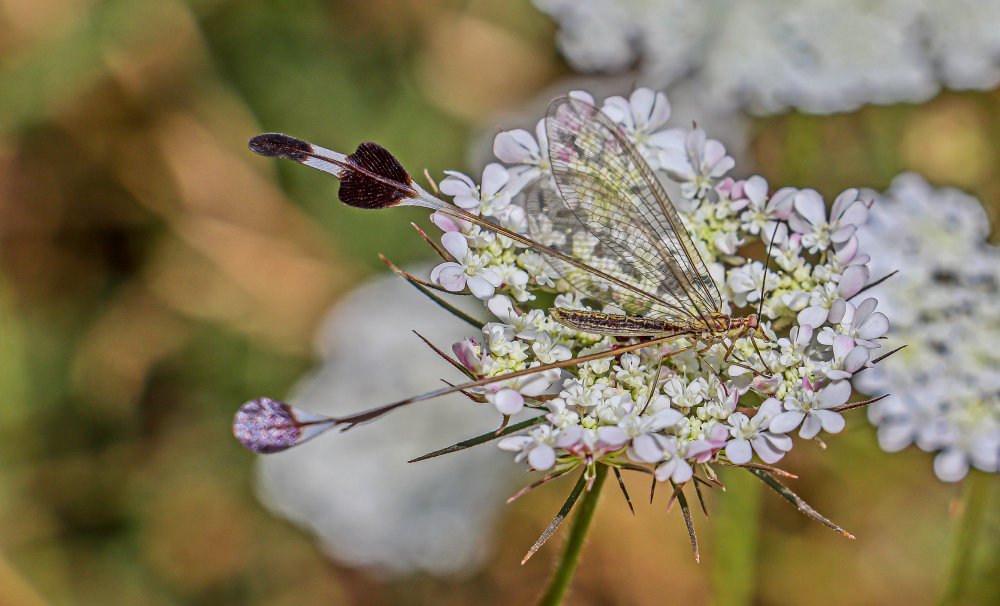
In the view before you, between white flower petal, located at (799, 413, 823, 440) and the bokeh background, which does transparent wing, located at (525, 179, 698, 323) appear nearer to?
white flower petal, located at (799, 413, 823, 440)

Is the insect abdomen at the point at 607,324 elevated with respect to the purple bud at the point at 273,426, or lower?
elevated

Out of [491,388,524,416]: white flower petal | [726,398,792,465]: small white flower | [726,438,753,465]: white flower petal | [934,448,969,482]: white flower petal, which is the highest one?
[934,448,969,482]: white flower petal

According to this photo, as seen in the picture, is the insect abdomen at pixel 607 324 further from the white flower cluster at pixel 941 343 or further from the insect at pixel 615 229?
the white flower cluster at pixel 941 343

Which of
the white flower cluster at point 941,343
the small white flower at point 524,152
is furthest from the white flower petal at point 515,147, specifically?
the white flower cluster at point 941,343

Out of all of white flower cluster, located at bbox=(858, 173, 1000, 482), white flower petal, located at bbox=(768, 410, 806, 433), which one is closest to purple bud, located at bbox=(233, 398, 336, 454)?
white flower petal, located at bbox=(768, 410, 806, 433)

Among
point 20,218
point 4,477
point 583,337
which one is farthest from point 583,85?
point 4,477

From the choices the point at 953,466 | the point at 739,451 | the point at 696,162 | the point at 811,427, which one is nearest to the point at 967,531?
the point at 953,466
